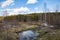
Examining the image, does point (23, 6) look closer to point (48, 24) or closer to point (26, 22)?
point (26, 22)

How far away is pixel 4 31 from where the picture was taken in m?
2.33

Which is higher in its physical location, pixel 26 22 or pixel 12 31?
pixel 26 22

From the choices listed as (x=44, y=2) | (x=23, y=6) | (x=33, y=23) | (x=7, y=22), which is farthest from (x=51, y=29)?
(x=7, y=22)

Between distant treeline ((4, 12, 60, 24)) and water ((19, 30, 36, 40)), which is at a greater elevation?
distant treeline ((4, 12, 60, 24))

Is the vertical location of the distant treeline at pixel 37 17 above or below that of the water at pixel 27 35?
above

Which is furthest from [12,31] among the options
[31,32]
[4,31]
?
[31,32]

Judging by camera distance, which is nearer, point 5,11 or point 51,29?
point 51,29

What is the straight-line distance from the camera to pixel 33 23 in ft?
7.41

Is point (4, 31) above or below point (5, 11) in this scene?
below

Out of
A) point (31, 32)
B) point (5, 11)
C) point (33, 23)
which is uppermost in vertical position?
point (5, 11)

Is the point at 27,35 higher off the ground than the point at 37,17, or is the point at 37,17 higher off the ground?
the point at 37,17

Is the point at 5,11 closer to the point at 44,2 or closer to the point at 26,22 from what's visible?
the point at 26,22

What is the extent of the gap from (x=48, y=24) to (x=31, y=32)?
303 millimetres

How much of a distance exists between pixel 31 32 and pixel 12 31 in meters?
0.32
